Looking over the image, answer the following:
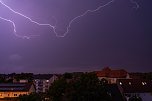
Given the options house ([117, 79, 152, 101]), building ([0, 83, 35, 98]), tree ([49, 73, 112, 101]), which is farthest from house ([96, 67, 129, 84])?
tree ([49, 73, 112, 101])

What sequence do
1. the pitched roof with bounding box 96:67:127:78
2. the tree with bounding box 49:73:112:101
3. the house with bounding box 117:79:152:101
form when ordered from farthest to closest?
the pitched roof with bounding box 96:67:127:78 < the house with bounding box 117:79:152:101 < the tree with bounding box 49:73:112:101

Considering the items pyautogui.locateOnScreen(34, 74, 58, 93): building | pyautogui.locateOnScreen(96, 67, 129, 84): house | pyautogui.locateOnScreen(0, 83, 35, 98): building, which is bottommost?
pyautogui.locateOnScreen(0, 83, 35, 98): building

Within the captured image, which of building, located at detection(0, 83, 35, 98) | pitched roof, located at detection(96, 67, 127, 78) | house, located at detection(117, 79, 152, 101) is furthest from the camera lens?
pitched roof, located at detection(96, 67, 127, 78)

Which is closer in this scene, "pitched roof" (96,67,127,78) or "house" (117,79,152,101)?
"house" (117,79,152,101)

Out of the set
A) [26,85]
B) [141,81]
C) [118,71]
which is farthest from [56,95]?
[118,71]

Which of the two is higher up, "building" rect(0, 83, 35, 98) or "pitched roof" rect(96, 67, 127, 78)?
"pitched roof" rect(96, 67, 127, 78)

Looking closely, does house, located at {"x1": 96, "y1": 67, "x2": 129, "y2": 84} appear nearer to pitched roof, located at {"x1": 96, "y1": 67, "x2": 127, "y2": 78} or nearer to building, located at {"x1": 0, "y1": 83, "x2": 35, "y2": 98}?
pitched roof, located at {"x1": 96, "y1": 67, "x2": 127, "y2": 78}

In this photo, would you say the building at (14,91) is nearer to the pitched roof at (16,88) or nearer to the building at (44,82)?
the pitched roof at (16,88)
